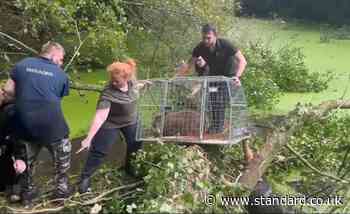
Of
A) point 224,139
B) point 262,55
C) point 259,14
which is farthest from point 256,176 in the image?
point 259,14

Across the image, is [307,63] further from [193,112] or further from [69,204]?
[69,204]

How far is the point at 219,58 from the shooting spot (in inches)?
229

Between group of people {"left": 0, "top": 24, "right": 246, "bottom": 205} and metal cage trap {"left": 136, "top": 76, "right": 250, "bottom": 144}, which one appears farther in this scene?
metal cage trap {"left": 136, "top": 76, "right": 250, "bottom": 144}

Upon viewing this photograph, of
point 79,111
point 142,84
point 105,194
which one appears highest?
point 142,84

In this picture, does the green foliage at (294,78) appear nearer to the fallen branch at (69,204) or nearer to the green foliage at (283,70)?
the green foliage at (283,70)

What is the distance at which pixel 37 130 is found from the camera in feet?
15.4

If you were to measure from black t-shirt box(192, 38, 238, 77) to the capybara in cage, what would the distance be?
0.72m

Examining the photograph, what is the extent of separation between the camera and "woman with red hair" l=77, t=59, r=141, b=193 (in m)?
4.83

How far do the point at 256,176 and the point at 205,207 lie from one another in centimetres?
95

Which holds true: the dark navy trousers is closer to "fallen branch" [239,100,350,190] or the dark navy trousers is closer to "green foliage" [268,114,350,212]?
"fallen branch" [239,100,350,190]

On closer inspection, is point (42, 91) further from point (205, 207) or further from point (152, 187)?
point (205, 207)

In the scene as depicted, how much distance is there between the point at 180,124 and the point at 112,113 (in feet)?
1.95

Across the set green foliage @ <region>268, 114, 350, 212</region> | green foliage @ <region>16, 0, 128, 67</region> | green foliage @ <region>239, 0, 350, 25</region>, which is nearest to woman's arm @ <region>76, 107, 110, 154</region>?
green foliage @ <region>268, 114, 350, 212</region>

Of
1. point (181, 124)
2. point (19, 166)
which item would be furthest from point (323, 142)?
point (19, 166)
